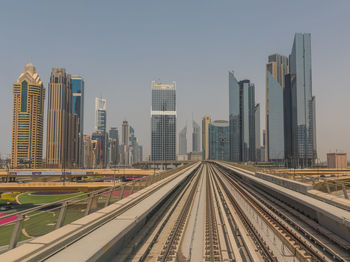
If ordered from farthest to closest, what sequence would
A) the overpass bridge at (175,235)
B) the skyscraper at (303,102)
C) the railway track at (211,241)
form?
1. the skyscraper at (303,102)
2. the railway track at (211,241)
3. the overpass bridge at (175,235)

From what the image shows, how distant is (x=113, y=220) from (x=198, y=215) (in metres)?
9.50

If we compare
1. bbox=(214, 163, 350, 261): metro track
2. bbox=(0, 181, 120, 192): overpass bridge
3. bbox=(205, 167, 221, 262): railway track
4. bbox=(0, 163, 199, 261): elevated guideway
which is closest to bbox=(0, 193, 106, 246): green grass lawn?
bbox=(0, 163, 199, 261): elevated guideway

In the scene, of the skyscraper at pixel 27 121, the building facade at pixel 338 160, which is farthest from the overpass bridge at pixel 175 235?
the skyscraper at pixel 27 121

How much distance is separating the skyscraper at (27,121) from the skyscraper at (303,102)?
18449 centimetres

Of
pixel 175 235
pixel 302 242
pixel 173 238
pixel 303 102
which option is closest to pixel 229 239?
pixel 175 235

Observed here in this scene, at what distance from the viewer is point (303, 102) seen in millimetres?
189750

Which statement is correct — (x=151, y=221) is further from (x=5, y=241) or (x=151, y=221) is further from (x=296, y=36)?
(x=296, y=36)

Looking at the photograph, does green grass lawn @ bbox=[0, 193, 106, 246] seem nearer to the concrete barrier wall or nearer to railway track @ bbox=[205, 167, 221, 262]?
railway track @ bbox=[205, 167, 221, 262]

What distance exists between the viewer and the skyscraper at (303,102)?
616 feet

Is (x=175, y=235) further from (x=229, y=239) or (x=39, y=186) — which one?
(x=39, y=186)

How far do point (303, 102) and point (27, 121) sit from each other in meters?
201

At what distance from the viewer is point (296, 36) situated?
652ft

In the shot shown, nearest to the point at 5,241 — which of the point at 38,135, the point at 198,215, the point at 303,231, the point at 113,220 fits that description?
the point at 113,220

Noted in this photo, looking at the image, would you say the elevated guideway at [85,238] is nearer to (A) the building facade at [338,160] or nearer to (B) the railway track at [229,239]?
(B) the railway track at [229,239]
